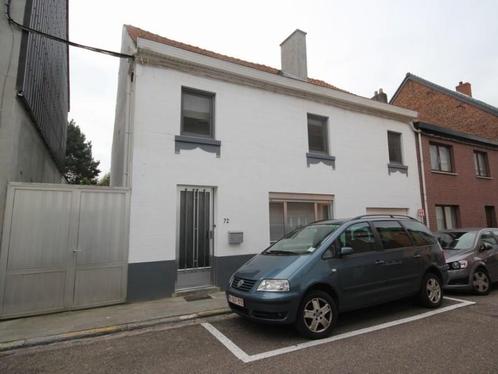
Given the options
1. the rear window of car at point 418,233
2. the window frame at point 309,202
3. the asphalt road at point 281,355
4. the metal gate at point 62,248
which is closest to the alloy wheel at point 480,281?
the rear window of car at point 418,233

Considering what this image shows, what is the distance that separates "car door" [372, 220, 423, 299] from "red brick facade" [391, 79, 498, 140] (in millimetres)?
12411

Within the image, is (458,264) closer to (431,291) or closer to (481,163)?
(431,291)

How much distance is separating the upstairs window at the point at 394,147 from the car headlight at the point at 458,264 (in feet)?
17.4

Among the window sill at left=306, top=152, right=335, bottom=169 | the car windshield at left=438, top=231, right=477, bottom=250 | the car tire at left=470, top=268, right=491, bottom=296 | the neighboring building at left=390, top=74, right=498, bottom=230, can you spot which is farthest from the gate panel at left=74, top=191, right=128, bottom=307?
the neighboring building at left=390, top=74, right=498, bottom=230

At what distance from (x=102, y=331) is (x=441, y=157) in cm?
1363

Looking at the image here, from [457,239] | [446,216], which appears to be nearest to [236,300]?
[457,239]

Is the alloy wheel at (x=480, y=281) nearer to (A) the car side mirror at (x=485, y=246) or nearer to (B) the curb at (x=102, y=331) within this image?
(A) the car side mirror at (x=485, y=246)

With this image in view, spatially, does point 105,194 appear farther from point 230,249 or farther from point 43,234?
point 230,249

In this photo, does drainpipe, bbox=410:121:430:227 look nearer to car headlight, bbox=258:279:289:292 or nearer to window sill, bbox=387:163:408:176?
window sill, bbox=387:163:408:176

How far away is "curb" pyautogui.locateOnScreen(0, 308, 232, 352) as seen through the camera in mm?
4430

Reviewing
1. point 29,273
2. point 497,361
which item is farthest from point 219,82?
point 497,361

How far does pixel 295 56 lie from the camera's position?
10391 millimetres

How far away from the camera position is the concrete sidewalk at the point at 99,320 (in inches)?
183

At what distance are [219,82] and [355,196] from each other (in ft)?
18.2
